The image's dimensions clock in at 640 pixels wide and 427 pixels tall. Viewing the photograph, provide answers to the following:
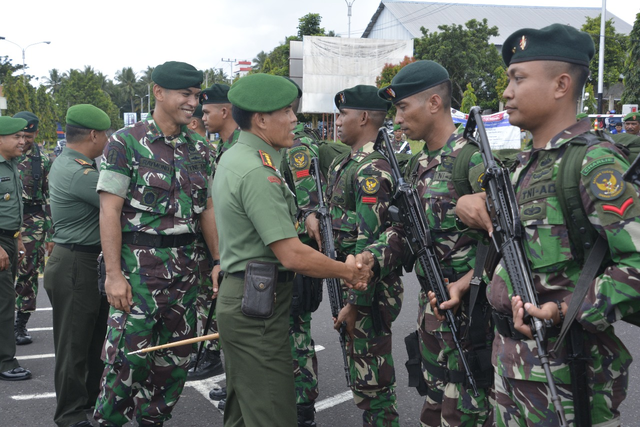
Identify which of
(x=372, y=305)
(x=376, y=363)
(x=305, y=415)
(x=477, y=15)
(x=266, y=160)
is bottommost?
(x=305, y=415)

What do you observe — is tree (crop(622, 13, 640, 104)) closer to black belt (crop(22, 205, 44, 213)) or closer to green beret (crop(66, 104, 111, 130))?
black belt (crop(22, 205, 44, 213))

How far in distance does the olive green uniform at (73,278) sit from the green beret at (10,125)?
1818 mm

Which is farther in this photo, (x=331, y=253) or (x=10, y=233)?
(x=10, y=233)

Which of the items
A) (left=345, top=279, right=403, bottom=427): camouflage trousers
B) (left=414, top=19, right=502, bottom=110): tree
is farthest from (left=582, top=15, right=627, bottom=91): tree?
(left=345, top=279, right=403, bottom=427): camouflage trousers

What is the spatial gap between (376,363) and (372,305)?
35 centimetres

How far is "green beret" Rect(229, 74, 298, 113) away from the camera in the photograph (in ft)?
9.51

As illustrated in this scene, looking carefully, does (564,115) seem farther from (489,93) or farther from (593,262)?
(489,93)

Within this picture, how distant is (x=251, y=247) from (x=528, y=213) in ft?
3.95

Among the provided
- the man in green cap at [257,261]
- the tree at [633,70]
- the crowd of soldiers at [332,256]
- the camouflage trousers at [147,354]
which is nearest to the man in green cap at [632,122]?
the crowd of soldiers at [332,256]

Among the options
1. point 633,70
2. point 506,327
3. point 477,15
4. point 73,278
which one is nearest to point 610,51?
point 633,70

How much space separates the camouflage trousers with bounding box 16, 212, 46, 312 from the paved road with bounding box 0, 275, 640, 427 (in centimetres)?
41

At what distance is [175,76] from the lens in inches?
147

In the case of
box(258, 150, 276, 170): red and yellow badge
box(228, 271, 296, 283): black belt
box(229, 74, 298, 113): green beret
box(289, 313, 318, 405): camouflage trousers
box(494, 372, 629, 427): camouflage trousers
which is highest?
box(229, 74, 298, 113): green beret

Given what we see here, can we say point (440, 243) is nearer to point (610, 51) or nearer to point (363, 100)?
point (363, 100)
